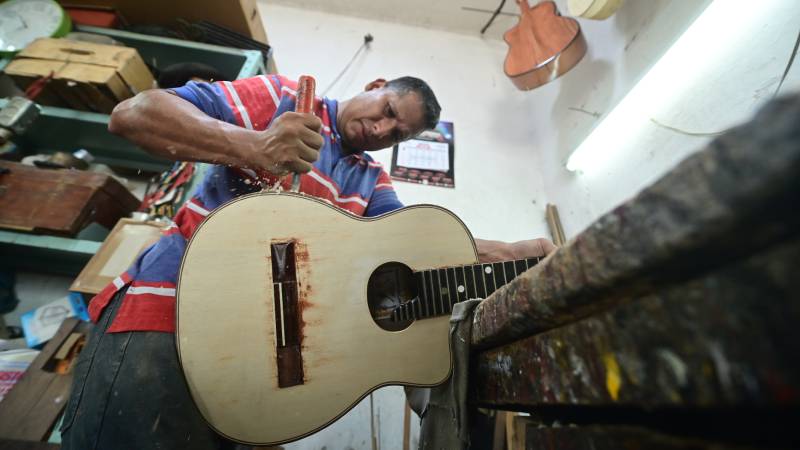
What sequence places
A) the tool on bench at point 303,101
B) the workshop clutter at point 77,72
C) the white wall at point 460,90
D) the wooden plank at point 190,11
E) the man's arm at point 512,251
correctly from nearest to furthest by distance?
the tool on bench at point 303,101 → the man's arm at point 512,251 → the workshop clutter at point 77,72 → the wooden plank at point 190,11 → the white wall at point 460,90

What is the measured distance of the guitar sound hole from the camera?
89cm

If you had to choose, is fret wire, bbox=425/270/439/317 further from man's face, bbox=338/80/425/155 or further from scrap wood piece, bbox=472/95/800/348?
man's face, bbox=338/80/425/155

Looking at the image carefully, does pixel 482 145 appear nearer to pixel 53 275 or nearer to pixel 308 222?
pixel 308 222

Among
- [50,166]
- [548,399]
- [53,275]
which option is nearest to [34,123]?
[50,166]

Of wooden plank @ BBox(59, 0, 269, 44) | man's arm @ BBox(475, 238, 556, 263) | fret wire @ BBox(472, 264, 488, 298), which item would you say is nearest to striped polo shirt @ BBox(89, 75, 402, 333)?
man's arm @ BBox(475, 238, 556, 263)

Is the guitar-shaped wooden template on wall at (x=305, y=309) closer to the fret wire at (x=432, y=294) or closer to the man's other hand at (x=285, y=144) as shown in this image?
the fret wire at (x=432, y=294)

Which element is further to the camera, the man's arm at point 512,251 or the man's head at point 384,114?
the man's head at point 384,114

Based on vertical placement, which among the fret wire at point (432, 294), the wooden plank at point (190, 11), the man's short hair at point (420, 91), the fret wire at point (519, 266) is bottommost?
the fret wire at point (432, 294)

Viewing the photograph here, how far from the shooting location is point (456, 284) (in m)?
0.82

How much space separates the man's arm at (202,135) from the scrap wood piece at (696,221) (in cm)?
78

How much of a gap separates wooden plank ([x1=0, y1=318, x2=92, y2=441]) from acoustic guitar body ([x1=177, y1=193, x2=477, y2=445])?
1.02 meters

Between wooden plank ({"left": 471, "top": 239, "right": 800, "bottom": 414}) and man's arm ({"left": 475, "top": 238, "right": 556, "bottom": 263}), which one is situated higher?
man's arm ({"left": 475, "top": 238, "right": 556, "bottom": 263})

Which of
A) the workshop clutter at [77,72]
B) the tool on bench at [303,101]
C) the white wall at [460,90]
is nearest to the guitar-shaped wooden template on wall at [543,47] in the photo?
the white wall at [460,90]

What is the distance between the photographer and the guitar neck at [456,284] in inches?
31.8
